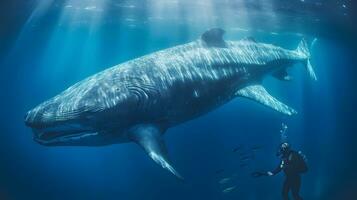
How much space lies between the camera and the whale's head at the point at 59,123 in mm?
7582

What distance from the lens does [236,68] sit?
11.9 m

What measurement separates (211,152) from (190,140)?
195 cm

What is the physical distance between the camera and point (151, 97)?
9.00m

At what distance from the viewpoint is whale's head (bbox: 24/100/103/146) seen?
7582mm

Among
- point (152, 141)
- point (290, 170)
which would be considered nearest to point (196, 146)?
point (290, 170)

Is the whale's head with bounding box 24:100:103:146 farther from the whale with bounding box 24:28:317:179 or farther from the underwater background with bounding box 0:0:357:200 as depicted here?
the underwater background with bounding box 0:0:357:200

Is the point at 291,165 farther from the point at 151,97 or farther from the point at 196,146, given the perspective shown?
the point at 196,146

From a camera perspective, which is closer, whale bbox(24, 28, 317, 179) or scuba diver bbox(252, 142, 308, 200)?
whale bbox(24, 28, 317, 179)

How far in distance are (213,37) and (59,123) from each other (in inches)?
257

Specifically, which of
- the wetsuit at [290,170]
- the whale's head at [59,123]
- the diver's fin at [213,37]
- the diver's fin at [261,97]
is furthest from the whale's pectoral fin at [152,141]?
the wetsuit at [290,170]

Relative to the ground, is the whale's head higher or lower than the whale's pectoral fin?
higher


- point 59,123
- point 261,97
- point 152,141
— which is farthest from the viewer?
point 261,97

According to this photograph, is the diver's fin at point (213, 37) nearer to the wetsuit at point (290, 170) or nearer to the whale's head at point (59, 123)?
the wetsuit at point (290, 170)

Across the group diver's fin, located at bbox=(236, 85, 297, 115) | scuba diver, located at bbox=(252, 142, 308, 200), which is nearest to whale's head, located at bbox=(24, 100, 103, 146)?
diver's fin, located at bbox=(236, 85, 297, 115)
